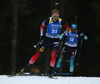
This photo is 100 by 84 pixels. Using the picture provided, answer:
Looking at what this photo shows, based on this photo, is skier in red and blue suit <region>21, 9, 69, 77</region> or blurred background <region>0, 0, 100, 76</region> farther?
blurred background <region>0, 0, 100, 76</region>

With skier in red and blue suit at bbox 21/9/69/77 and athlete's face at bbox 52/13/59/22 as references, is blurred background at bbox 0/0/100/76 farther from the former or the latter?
athlete's face at bbox 52/13/59/22

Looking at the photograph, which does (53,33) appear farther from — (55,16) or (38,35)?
(38,35)

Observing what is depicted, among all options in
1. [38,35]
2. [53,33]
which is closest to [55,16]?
[53,33]

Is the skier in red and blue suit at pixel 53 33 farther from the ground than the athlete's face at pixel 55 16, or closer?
closer

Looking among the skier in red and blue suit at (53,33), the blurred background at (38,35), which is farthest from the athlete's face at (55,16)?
the blurred background at (38,35)

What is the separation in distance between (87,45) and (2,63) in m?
5.34

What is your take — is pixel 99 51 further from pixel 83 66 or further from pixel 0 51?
pixel 0 51

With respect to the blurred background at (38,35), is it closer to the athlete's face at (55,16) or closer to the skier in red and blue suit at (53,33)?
the skier in red and blue suit at (53,33)

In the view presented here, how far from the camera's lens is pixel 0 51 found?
54.2 feet

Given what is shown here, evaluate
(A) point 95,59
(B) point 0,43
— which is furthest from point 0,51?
(A) point 95,59

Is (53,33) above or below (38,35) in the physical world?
above

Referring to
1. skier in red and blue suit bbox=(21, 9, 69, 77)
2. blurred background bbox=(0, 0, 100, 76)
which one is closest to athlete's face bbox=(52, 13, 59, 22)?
skier in red and blue suit bbox=(21, 9, 69, 77)

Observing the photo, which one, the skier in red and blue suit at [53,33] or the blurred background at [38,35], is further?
the blurred background at [38,35]
